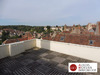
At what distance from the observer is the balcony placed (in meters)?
3.13

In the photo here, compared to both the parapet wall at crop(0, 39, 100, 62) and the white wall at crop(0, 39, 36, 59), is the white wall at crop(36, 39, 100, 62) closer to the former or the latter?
the parapet wall at crop(0, 39, 100, 62)

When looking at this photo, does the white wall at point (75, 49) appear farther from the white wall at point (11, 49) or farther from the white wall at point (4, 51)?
the white wall at point (4, 51)

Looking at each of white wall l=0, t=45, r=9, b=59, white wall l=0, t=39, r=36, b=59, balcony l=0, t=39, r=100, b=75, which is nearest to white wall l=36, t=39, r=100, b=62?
balcony l=0, t=39, r=100, b=75

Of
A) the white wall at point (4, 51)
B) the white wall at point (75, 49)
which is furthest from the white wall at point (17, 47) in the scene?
the white wall at point (75, 49)

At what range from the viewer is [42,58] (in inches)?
174

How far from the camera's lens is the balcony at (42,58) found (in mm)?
3128

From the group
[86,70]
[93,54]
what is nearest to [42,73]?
[86,70]

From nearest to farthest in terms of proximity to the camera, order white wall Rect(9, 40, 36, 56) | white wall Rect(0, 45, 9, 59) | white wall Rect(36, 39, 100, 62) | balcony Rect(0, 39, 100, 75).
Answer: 1. balcony Rect(0, 39, 100, 75)
2. white wall Rect(36, 39, 100, 62)
3. white wall Rect(0, 45, 9, 59)
4. white wall Rect(9, 40, 36, 56)

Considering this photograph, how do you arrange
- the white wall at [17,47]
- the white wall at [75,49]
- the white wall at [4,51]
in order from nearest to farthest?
the white wall at [75,49], the white wall at [4,51], the white wall at [17,47]

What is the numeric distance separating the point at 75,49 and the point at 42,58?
2.31 m

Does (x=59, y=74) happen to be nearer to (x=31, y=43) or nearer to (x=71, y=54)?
(x=71, y=54)

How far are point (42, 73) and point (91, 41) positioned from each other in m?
9.92

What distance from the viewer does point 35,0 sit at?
7.32 metres

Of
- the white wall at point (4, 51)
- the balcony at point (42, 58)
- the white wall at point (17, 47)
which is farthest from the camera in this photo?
the white wall at point (17, 47)
